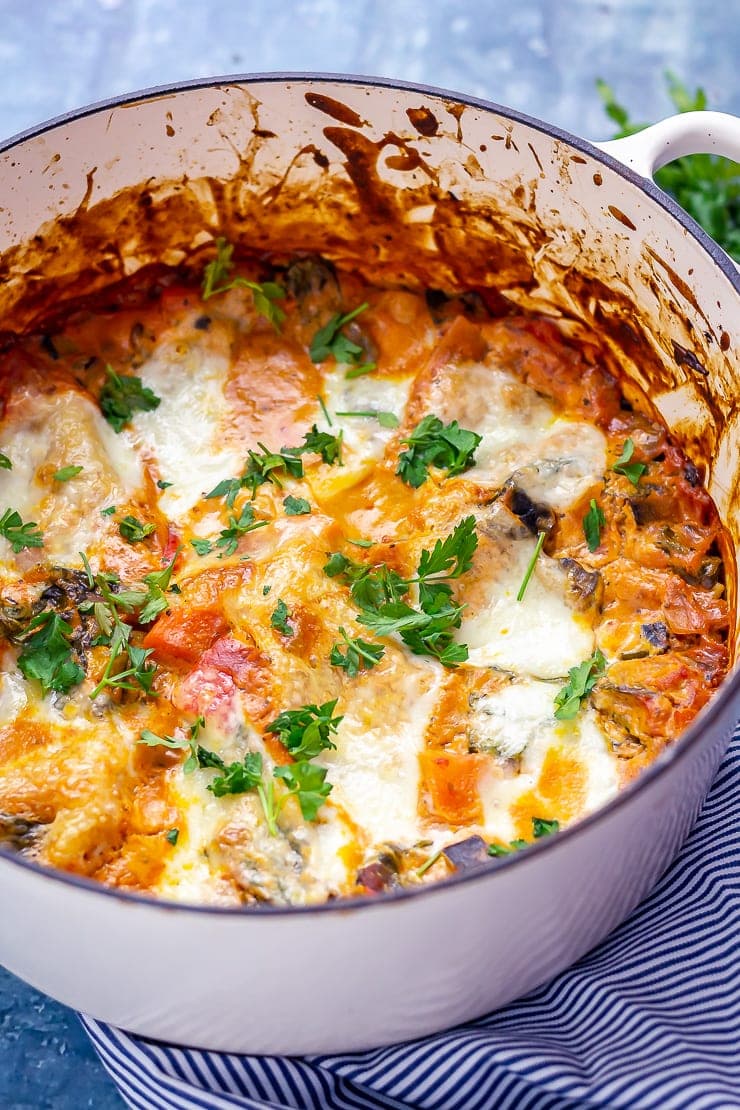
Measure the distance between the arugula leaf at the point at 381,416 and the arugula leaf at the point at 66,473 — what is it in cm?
60

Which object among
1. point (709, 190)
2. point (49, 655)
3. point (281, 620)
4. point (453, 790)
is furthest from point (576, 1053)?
point (709, 190)

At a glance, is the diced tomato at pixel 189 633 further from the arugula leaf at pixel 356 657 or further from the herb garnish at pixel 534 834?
the herb garnish at pixel 534 834

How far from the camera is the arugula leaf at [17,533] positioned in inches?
107

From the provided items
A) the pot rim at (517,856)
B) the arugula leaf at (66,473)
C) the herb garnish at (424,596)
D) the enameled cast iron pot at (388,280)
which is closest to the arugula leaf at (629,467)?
the enameled cast iron pot at (388,280)

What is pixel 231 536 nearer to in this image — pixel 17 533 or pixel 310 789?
pixel 17 533

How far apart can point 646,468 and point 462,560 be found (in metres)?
0.50

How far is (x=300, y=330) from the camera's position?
315 cm

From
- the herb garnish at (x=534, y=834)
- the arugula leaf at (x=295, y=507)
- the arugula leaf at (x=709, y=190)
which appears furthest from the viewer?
the arugula leaf at (x=709, y=190)

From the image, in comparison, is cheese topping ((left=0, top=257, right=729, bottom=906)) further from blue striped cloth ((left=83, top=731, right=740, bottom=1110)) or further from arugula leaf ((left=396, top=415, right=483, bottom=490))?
blue striped cloth ((left=83, top=731, right=740, bottom=1110))

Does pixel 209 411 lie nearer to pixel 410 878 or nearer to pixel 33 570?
pixel 33 570

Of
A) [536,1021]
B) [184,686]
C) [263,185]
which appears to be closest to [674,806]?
[536,1021]

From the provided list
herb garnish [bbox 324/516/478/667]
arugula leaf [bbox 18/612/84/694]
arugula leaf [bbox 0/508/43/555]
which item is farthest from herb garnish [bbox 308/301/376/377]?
arugula leaf [bbox 18/612/84/694]

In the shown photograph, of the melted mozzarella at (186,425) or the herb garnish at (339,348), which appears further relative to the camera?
the herb garnish at (339,348)

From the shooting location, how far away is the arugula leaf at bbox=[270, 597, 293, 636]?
99.8 inches
